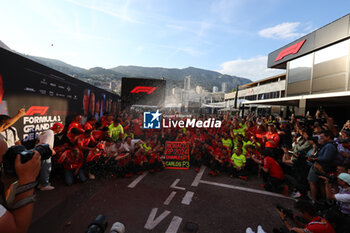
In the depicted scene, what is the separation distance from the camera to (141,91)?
1179cm

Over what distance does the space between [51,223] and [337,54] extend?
19.2 meters

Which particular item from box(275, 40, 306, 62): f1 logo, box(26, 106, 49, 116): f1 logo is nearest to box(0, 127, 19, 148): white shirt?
box(26, 106, 49, 116): f1 logo

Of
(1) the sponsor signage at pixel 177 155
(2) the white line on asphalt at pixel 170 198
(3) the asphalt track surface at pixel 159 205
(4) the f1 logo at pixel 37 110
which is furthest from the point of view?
(1) the sponsor signage at pixel 177 155

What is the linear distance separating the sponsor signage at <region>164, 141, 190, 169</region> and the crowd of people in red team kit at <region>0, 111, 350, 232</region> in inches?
12.7

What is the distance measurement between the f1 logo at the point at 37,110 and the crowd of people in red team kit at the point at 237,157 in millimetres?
548

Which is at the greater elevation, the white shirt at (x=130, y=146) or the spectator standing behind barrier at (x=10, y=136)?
the spectator standing behind barrier at (x=10, y=136)

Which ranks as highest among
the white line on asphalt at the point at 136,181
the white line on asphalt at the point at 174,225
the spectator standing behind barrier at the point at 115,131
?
the spectator standing behind barrier at the point at 115,131

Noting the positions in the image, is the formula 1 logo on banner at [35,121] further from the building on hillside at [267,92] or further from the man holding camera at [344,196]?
the building on hillside at [267,92]

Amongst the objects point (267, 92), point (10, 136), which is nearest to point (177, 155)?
point (10, 136)

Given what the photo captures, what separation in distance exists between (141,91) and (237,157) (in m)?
8.33

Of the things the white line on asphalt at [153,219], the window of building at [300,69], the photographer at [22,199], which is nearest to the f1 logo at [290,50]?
the window of building at [300,69]

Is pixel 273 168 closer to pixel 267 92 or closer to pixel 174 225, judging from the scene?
pixel 174 225

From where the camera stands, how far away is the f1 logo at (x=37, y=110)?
4.19 m

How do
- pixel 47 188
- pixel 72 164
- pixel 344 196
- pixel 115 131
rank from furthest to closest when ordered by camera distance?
1. pixel 115 131
2. pixel 72 164
3. pixel 47 188
4. pixel 344 196
